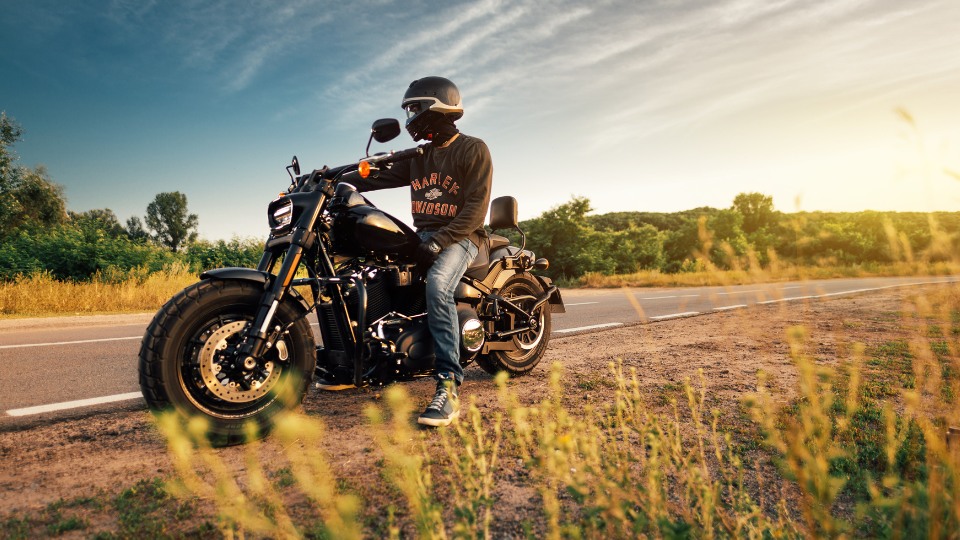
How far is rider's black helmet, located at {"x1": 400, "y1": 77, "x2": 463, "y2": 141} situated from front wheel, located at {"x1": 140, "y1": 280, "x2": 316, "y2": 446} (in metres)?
1.60

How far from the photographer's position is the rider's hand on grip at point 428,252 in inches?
144

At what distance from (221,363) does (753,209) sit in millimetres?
44288

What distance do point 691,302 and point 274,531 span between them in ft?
37.4

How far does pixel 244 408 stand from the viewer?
2.95 m

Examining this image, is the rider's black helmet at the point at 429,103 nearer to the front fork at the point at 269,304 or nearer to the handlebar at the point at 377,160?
the handlebar at the point at 377,160

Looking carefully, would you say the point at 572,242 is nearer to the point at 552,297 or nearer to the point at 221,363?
the point at 552,297

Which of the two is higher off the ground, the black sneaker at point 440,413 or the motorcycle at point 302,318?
the motorcycle at point 302,318

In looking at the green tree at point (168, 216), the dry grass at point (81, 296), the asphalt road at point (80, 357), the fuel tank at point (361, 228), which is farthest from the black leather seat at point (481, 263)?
the green tree at point (168, 216)

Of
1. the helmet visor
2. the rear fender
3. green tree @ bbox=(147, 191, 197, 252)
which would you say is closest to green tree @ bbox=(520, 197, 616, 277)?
the rear fender

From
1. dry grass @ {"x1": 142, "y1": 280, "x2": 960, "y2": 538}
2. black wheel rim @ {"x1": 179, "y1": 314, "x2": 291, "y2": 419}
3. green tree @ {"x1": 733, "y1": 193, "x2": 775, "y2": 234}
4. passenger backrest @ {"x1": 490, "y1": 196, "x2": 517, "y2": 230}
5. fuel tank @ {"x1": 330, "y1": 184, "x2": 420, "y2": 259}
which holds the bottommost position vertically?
dry grass @ {"x1": 142, "y1": 280, "x2": 960, "y2": 538}

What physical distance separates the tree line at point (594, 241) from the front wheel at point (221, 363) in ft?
9.65

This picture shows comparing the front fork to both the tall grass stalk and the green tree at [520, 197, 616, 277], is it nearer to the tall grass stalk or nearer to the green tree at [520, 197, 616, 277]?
the tall grass stalk

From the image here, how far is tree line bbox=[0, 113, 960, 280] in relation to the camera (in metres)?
4.21

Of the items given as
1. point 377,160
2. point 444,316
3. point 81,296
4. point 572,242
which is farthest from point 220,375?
point 572,242
